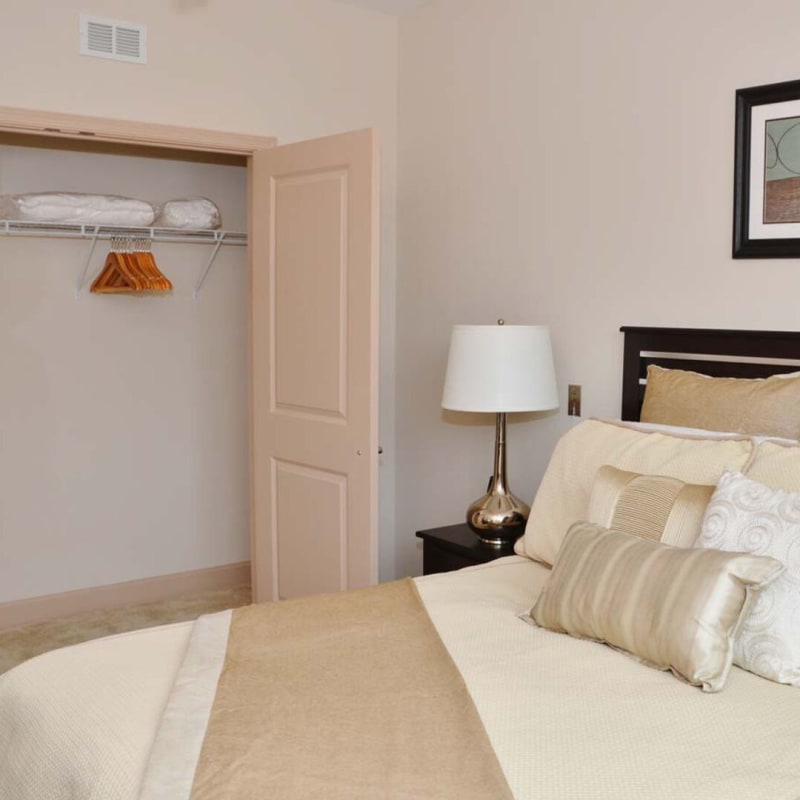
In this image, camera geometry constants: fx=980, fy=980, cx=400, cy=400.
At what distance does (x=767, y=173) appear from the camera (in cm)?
285

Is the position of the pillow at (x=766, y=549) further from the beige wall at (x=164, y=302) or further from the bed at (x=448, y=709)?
the beige wall at (x=164, y=302)

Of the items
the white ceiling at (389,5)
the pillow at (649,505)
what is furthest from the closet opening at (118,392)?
the pillow at (649,505)

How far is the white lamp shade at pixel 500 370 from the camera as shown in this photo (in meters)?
3.25

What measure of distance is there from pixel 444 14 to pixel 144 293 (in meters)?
1.80

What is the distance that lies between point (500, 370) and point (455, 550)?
636mm

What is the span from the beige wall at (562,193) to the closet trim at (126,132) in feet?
2.56

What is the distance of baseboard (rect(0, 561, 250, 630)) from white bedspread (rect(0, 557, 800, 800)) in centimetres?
234

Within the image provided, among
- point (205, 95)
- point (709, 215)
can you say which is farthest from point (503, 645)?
point (205, 95)

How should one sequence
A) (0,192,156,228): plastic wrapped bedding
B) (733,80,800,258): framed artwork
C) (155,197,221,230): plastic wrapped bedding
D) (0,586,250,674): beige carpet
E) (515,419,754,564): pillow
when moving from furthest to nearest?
(155,197,221,230): plastic wrapped bedding < (0,192,156,228): plastic wrapped bedding < (0,586,250,674): beige carpet < (733,80,800,258): framed artwork < (515,419,754,564): pillow

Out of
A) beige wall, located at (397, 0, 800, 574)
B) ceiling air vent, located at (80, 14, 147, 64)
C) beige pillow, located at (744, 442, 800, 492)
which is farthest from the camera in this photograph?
ceiling air vent, located at (80, 14, 147, 64)

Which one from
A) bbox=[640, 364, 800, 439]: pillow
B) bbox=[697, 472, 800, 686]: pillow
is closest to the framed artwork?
bbox=[640, 364, 800, 439]: pillow

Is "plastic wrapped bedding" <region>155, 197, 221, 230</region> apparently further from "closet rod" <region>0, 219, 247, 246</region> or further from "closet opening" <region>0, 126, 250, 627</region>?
"closet opening" <region>0, 126, 250, 627</region>

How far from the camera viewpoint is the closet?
143 inches

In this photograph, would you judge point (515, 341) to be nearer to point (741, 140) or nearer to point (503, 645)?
point (741, 140)
